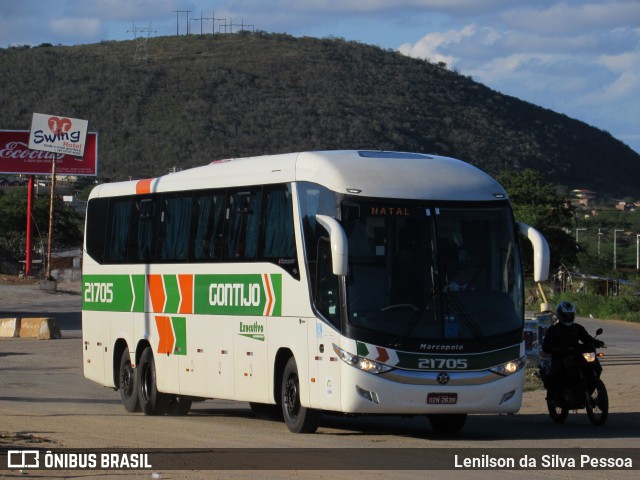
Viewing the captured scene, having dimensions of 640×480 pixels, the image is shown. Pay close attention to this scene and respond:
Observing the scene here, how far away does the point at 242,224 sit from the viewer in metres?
17.8

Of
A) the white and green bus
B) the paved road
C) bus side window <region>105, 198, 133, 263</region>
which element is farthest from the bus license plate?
bus side window <region>105, 198, 133, 263</region>

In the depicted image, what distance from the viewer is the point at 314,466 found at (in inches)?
490

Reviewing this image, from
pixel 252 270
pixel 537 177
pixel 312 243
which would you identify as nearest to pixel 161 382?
pixel 252 270

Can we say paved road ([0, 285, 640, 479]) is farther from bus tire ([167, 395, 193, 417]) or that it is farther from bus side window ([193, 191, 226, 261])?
bus side window ([193, 191, 226, 261])

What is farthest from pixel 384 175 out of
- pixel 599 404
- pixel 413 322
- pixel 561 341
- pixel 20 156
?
pixel 20 156

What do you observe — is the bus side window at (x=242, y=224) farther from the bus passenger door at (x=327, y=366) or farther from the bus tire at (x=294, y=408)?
the bus passenger door at (x=327, y=366)

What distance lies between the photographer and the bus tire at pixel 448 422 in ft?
54.4

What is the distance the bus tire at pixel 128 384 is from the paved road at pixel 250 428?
31cm

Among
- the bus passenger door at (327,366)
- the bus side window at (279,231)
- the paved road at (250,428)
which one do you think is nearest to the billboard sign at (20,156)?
the paved road at (250,428)

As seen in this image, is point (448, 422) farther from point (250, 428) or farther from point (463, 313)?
point (250, 428)

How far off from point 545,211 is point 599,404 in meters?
49.7

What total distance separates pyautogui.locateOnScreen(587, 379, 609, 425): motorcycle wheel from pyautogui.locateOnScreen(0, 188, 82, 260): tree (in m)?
75.0

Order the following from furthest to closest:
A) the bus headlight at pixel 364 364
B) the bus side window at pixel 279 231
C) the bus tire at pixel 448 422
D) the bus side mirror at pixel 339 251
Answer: the bus tire at pixel 448 422, the bus side window at pixel 279 231, the bus headlight at pixel 364 364, the bus side mirror at pixel 339 251

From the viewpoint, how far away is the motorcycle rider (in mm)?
17781
